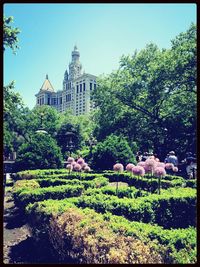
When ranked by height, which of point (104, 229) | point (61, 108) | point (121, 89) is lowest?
point (104, 229)

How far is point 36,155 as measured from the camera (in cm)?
1541

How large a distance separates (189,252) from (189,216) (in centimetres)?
439

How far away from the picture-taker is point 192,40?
21.5 meters

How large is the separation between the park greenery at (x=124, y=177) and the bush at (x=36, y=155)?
0.06 meters

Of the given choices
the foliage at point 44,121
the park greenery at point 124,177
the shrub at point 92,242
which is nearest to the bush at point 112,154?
the park greenery at point 124,177

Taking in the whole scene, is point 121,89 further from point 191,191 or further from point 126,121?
point 191,191

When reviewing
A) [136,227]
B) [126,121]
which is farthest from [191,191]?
[126,121]

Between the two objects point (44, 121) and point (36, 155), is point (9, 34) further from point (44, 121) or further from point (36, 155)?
point (44, 121)

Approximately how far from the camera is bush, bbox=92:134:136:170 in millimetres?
16250

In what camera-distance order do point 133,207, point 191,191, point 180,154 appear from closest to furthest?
point 133,207 < point 191,191 < point 180,154

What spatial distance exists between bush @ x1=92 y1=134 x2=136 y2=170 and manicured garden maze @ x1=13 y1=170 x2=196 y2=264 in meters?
5.97

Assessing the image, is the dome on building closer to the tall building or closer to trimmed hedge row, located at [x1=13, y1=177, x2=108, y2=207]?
the tall building

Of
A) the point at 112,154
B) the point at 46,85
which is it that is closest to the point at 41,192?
the point at 112,154

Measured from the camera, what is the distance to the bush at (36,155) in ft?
50.3
